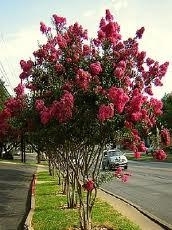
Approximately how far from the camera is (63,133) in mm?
9453

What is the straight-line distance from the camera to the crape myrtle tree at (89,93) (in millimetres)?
9141

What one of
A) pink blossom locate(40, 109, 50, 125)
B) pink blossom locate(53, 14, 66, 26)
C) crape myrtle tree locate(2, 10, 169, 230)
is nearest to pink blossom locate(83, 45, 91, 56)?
crape myrtle tree locate(2, 10, 169, 230)

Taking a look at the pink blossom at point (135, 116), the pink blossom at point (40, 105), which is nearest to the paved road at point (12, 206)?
the pink blossom at point (40, 105)

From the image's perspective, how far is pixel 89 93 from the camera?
930cm

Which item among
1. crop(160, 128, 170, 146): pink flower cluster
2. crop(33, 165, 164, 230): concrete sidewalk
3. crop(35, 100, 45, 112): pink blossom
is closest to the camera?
crop(35, 100, 45, 112): pink blossom

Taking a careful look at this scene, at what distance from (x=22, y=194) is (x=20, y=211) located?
5433 mm

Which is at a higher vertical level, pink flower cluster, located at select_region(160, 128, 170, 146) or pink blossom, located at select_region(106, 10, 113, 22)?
pink blossom, located at select_region(106, 10, 113, 22)

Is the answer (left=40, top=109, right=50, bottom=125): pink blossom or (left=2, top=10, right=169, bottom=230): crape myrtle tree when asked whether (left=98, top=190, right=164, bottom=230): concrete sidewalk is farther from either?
(left=40, top=109, right=50, bottom=125): pink blossom

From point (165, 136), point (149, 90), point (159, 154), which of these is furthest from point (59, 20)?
point (159, 154)

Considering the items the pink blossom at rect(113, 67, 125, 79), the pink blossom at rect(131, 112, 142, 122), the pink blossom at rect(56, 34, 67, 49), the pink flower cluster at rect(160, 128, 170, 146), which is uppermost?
the pink blossom at rect(56, 34, 67, 49)

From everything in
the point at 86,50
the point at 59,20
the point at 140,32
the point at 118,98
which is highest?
the point at 59,20

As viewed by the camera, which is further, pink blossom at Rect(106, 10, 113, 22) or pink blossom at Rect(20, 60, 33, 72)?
pink blossom at Rect(20, 60, 33, 72)

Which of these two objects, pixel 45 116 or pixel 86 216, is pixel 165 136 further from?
pixel 45 116

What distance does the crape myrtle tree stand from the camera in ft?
30.0
